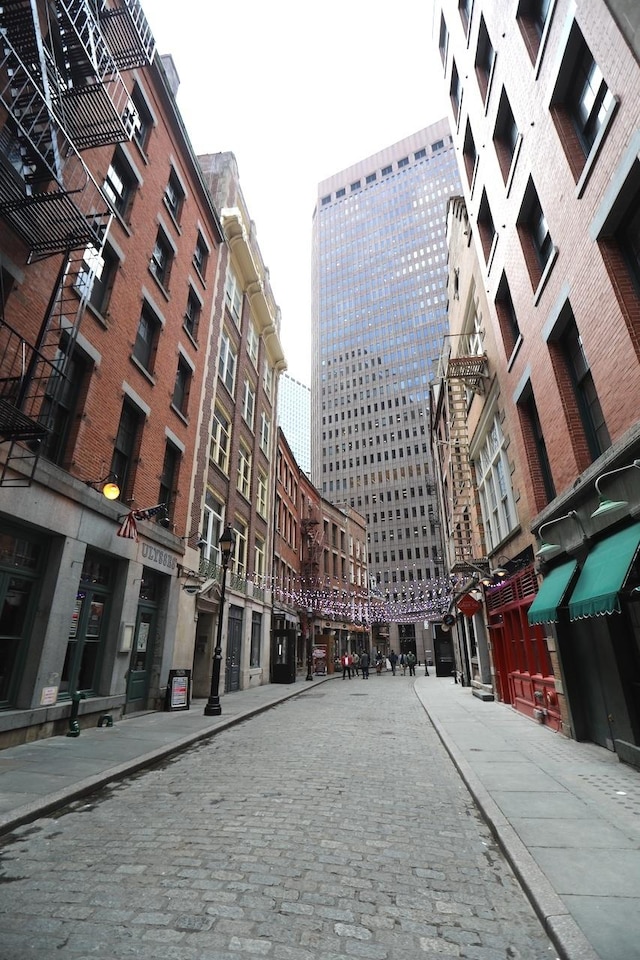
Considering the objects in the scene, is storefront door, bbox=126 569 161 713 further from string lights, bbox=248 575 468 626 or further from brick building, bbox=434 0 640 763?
string lights, bbox=248 575 468 626

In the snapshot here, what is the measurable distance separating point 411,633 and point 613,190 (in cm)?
8135

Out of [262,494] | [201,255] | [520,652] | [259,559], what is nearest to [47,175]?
→ [201,255]

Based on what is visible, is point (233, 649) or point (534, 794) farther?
point (233, 649)

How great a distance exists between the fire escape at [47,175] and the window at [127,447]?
2.92 metres

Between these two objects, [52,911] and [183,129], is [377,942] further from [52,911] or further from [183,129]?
[183,129]

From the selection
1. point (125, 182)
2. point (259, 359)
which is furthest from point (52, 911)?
point (259, 359)

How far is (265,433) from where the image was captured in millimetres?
29906

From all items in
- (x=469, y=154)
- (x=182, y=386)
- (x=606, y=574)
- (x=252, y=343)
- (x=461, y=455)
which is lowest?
(x=606, y=574)

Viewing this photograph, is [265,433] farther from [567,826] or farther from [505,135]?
[567,826]

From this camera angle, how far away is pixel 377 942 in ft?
10.9

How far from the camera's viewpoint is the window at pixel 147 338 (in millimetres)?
15062

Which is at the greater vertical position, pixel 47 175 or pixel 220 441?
pixel 220 441

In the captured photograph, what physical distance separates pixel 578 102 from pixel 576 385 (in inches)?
222

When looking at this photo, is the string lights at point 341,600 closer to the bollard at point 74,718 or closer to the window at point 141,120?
the bollard at point 74,718
